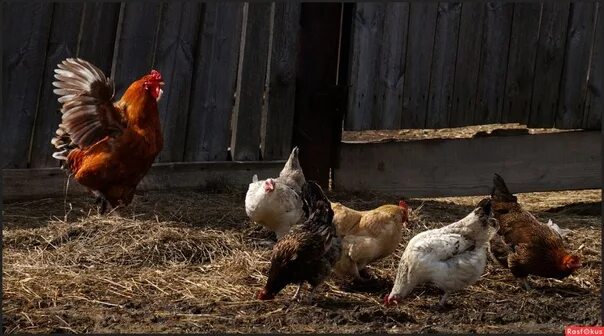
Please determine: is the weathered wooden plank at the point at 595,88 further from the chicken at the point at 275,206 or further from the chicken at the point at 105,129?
the chicken at the point at 105,129

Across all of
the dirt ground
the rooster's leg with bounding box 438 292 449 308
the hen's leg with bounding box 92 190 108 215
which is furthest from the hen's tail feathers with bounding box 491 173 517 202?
the hen's leg with bounding box 92 190 108 215

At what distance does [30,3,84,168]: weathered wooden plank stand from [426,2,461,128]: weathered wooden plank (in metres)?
3.31

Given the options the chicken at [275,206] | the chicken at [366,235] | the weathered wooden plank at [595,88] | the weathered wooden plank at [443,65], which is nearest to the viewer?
the chicken at [366,235]

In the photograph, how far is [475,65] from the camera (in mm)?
9430

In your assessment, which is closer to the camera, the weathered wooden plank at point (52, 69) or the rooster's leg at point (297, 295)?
the rooster's leg at point (297, 295)

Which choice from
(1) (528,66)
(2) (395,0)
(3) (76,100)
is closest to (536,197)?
(1) (528,66)

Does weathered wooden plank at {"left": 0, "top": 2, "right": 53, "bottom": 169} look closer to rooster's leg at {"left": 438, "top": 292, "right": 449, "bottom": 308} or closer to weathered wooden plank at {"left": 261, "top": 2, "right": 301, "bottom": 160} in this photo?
weathered wooden plank at {"left": 261, "top": 2, "right": 301, "bottom": 160}

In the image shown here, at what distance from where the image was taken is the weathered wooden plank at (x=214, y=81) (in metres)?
8.80

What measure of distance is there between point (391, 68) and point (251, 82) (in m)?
1.34

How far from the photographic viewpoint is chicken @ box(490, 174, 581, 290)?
21.9ft

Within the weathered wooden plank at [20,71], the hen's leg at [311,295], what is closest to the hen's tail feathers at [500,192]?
the hen's leg at [311,295]

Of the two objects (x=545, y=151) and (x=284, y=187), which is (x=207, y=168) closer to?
(x=284, y=187)

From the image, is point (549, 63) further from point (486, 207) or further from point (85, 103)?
point (85, 103)

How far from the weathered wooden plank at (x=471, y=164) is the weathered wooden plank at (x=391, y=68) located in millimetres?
281
